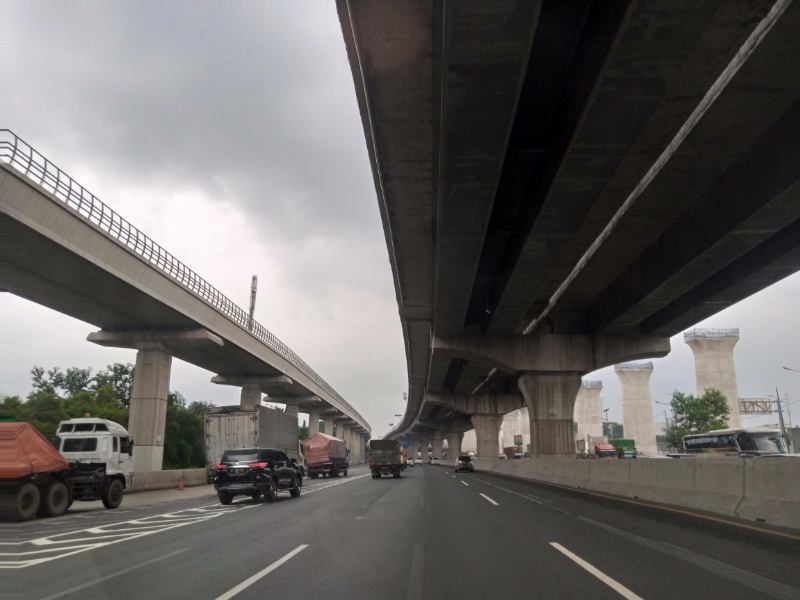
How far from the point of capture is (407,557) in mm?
9422

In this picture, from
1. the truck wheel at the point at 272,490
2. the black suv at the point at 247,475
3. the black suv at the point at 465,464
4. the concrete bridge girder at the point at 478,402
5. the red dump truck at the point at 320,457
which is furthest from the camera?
the concrete bridge girder at the point at 478,402

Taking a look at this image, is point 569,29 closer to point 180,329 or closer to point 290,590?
point 290,590

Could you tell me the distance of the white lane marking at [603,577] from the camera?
6.78 meters

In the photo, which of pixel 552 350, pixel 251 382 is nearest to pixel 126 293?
pixel 552 350

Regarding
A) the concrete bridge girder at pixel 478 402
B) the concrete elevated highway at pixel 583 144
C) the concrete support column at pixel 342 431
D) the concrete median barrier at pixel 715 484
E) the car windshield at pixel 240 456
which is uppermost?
the concrete elevated highway at pixel 583 144

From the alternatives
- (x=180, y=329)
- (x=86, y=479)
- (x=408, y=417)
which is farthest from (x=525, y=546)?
(x=408, y=417)

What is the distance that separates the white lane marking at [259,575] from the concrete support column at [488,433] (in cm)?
5771

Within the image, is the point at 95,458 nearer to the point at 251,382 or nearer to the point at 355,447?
the point at 251,382

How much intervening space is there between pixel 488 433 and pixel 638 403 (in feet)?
128

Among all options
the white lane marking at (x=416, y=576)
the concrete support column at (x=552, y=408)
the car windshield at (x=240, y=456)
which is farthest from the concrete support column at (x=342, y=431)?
the white lane marking at (x=416, y=576)

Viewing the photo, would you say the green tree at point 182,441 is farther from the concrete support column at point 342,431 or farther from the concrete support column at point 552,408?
the concrete support column at point 342,431

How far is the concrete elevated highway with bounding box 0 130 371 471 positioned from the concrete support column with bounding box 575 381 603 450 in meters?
77.1

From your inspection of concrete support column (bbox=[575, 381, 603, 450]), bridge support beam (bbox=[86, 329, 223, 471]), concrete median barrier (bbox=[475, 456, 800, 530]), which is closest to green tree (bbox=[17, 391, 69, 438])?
bridge support beam (bbox=[86, 329, 223, 471])

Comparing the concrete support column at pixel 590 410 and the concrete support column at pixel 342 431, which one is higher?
the concrete support column at pixel 590 410
